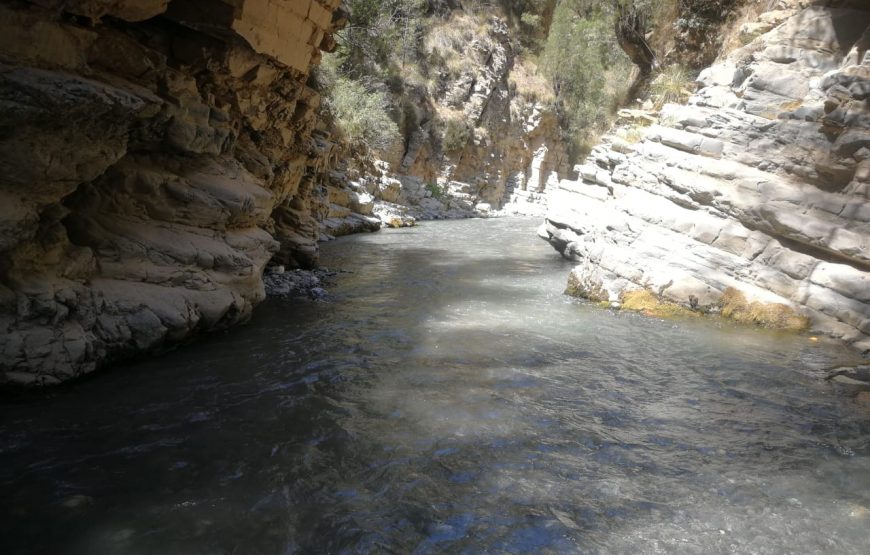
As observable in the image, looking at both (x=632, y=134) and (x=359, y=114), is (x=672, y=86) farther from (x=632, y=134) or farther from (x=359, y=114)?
(x=359, y=114)

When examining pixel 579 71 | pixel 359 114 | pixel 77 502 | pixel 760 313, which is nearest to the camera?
pixel 77 502

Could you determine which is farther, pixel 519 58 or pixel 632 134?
pixel 519 58

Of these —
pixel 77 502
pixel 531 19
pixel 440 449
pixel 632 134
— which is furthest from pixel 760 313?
pixel 531 19

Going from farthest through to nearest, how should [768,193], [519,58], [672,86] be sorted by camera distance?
[519,58], [672,86], [768,193]

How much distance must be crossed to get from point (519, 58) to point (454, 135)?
9.82m

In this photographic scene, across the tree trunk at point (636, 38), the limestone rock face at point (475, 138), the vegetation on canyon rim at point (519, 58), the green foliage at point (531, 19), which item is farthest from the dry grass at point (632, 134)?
the green foliage at point (531, 19)

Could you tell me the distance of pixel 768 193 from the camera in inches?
388

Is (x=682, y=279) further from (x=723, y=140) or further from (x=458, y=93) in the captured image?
(x=458, y=93)

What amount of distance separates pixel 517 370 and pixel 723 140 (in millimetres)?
7268

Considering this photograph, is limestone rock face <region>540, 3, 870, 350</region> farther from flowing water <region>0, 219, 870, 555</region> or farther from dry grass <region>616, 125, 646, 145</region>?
dry grass <region>616, 125, 646, 145</region>

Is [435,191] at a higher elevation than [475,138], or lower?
lower

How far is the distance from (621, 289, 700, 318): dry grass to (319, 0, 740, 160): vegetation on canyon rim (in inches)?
393

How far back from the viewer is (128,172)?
693 cm

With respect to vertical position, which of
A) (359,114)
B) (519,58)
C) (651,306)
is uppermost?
(519,58)
